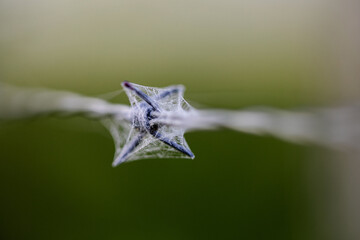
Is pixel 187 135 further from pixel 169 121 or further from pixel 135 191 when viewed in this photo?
pixel 169 121

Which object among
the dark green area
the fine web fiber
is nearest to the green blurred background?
the dark green area

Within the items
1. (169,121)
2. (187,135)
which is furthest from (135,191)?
(169,121)

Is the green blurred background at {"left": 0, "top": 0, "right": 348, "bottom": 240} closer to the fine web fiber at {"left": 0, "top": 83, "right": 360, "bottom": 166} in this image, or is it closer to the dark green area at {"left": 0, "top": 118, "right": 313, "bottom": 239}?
the dark green area at {"left": 0, "top": 118, "right": 313, "bottom": 239}

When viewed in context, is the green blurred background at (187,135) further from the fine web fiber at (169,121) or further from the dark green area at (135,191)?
the fine web fiber at (169,121)

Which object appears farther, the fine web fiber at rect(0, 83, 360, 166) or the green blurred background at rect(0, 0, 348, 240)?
the green blurred background at rect(0, 0, 348, 240)

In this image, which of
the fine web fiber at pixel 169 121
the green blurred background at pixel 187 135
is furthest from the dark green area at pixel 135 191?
the fine web fiber at pixel 169 121

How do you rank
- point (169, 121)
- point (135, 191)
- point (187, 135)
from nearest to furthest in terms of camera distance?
point (169, 121) → point (135, 191) → point (187, 135)

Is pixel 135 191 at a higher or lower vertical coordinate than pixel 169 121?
higher

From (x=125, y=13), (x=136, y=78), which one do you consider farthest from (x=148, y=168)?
(x=125, y=13)
